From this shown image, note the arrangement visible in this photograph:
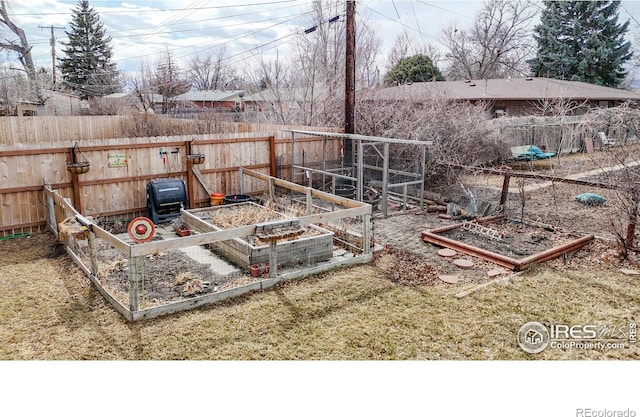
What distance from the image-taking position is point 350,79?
36.5 ft

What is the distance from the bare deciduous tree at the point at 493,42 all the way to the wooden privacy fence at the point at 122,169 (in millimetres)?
14632

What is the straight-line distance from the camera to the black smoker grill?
27.8ft

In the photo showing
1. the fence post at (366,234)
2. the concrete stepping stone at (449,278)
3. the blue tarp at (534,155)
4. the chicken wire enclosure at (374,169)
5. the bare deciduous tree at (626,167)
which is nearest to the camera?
the concrete stepping stone at (449,278)

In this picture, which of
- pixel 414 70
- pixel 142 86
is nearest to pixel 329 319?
pixel 414 70

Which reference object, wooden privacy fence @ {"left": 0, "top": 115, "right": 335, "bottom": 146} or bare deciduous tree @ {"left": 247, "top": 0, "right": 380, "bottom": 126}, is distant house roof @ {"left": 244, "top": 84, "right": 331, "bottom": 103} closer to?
bare deciduous tree @ {"left": 247, "top": 0, "right": 380, "bottom": 126}

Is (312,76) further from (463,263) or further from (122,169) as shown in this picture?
(463,263)

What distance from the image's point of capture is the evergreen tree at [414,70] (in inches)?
1002

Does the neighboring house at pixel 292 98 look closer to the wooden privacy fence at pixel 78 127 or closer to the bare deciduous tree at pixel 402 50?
the wooden privacy fence at pixel 78 127

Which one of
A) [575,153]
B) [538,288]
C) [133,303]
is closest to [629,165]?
[538,288]

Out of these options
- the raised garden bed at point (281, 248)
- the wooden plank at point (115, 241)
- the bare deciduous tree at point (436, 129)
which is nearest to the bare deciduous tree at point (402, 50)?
the bare deciduous tree at point (436, 129)

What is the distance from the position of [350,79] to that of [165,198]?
5.21 metres

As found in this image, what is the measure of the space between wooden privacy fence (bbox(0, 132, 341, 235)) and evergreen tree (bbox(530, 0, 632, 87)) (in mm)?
18084

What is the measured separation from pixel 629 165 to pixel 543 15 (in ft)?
67.4

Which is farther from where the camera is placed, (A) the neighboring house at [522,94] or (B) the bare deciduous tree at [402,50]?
(B) the bare deciduous tree at [402,50]
